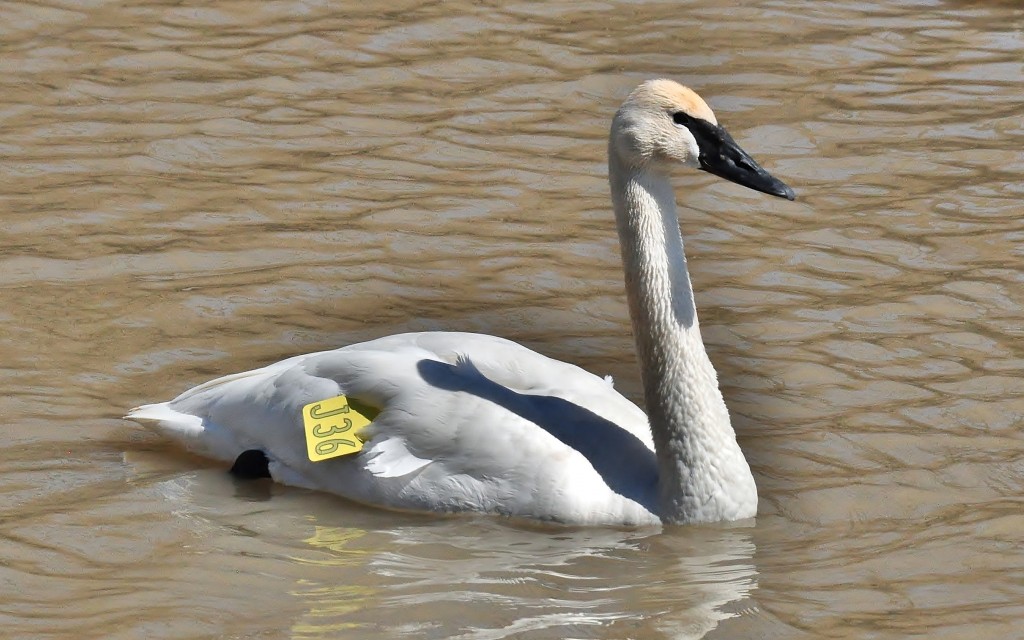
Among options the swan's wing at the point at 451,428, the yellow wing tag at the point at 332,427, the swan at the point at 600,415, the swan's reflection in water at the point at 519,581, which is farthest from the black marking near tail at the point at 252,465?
the swan's reflection in water at the point at 519,581

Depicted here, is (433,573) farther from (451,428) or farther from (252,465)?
(252,465)

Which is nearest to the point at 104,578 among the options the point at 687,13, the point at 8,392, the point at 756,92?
the point at 8,392

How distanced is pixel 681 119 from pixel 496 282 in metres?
2.31

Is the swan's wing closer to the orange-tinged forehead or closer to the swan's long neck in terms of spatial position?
the swan's long neck

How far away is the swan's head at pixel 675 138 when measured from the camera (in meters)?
6.28

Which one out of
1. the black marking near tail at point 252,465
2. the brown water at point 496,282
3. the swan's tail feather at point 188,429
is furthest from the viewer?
the swan's tail feather at point 188,429

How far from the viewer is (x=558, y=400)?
6.53 meters

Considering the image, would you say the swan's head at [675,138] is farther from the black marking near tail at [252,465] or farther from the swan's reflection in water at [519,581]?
the black marking near tail at [252,465]

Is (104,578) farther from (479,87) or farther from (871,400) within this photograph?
(479,87)

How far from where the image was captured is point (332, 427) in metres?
6.55

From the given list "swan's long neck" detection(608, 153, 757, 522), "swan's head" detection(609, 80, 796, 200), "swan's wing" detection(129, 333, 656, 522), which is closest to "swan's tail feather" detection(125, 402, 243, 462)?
"swan's wing" detection(129, 333, 656, 522)

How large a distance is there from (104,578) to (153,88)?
17.7ft

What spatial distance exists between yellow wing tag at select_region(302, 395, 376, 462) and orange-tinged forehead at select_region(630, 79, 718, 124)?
5.10ft

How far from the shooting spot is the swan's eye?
6.32 meters
